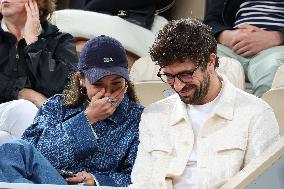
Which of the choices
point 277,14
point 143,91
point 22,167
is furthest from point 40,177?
point 277,14

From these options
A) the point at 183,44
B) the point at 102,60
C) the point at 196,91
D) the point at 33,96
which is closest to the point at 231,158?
the point at 196,91

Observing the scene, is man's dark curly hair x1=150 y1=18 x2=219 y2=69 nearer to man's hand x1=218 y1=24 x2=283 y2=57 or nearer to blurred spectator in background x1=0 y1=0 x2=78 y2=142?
blurred spectator in background x1=0 y1=0 x2=78 y2=142

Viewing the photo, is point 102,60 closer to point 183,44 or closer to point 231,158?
point 183,44

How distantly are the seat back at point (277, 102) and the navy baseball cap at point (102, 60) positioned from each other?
55cm

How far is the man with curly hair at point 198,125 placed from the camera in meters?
2.61

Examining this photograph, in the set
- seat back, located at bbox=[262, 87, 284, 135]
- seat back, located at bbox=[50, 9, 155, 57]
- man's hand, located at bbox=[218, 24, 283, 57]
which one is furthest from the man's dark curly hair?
seat back, located at bbox=[50, 9, 155, 57]

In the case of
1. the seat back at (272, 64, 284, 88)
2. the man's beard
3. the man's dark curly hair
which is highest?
the man's dark curly hair

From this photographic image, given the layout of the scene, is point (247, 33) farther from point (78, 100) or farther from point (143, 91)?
point (78, 100)

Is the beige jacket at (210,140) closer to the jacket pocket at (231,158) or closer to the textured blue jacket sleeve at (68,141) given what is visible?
the jacket pocket at (231,158)

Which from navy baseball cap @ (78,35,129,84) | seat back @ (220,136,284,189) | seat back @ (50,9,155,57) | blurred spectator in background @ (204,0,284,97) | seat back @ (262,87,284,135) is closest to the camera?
seat back @ (220,136,284,189)

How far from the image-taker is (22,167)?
261 centimetres

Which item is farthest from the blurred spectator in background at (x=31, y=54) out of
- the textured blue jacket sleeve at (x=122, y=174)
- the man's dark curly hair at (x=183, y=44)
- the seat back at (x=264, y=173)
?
the seat back at (x=264, y=173)

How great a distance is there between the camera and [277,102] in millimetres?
3109

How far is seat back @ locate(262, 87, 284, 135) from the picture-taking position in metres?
3.08
